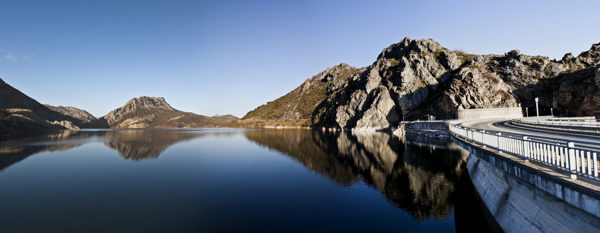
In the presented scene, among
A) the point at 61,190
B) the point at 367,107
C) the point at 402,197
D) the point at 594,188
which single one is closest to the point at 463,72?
the point at 367,107

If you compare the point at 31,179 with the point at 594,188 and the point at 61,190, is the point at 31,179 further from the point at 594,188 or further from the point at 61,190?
the point at 594,188

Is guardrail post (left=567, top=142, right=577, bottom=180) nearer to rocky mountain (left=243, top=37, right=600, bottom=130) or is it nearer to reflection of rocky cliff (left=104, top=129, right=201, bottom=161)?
reflection of rocky cliff (left=104, top=129, right=201, bottom=161)

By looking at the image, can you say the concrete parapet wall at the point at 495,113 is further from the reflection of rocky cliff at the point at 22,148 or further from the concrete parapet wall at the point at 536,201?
the reflection of rocky cliff at the point at 22,148

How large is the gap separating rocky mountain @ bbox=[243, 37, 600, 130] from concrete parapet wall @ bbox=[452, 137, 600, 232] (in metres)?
95.4

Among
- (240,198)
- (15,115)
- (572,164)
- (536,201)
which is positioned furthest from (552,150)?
(15,115)

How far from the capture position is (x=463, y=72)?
116 m

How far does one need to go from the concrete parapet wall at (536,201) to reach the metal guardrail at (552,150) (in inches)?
25.7

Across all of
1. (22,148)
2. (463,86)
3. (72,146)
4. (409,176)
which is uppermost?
(463,86)

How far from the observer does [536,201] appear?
10203mm

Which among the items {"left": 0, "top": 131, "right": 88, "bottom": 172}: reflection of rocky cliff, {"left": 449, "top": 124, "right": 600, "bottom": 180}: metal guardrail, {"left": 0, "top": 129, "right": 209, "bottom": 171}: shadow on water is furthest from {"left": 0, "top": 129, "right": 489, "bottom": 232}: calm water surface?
{"left": 0, "top": 129, "right": 209, "bottom": 171}: shadow on water

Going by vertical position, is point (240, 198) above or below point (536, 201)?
below

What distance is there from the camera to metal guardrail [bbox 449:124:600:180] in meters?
7.75

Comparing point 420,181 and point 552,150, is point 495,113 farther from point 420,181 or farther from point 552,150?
point 552,150

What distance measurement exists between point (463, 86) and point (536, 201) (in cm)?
12051
